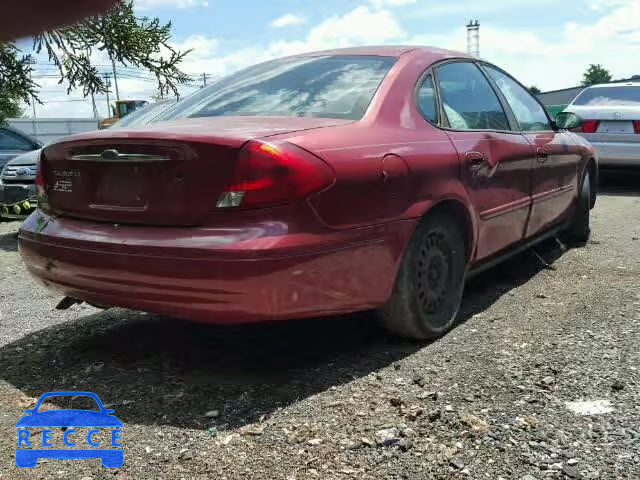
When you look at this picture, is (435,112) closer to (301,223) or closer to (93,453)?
(301,223)

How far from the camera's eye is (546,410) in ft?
9.09

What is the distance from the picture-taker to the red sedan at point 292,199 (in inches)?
112

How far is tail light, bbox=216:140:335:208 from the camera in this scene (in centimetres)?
282

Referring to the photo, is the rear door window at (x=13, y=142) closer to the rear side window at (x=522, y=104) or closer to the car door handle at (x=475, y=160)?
the rear side window at (x=522, y=104)

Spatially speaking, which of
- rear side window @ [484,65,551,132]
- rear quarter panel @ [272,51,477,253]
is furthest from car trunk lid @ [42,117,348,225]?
rear side window @ [484,65,551,132]

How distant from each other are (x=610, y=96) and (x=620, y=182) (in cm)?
172

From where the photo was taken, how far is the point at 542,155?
4.81 metres

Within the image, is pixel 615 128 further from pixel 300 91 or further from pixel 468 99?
pixel 300 91

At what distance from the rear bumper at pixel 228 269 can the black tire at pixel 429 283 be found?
0.16 meters

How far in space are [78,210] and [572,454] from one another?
243cm

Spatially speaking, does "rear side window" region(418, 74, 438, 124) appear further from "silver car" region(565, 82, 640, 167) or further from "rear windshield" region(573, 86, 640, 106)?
"rear windshield" region(573, 86, 640, 106)

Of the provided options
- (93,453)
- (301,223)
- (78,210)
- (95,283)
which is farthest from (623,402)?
(78,210)

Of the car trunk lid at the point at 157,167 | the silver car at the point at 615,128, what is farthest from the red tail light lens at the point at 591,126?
the car trunk lid at the point at 157,167

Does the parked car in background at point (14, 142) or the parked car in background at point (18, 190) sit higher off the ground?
the parked car in background at point (14, 142)
